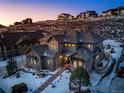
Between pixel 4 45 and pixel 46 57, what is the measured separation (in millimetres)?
19420

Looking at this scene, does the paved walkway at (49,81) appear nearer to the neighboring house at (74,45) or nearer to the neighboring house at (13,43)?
the neighboring house at (74,45)

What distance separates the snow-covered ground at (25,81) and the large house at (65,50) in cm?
432

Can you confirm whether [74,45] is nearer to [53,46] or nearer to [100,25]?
[53,46]

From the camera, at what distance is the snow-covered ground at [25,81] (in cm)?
2755

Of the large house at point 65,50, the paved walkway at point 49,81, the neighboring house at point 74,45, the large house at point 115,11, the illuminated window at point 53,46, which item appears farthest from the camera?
the large house at point 115,11

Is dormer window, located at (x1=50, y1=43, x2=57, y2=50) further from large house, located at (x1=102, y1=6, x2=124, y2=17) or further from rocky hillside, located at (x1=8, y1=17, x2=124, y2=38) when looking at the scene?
large house, located at (x1=102, y1=6, x2=124, y2=17)

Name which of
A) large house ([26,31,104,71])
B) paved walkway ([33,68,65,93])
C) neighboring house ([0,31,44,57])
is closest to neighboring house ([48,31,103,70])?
large house ([26,31,104,71])

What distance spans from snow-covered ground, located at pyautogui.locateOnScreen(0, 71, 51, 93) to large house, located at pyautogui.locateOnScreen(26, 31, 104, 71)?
4.32 m

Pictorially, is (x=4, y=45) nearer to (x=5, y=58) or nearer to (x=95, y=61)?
(x=5, y=58)

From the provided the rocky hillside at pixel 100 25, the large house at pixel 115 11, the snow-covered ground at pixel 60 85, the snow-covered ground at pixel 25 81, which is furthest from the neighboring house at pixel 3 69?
the large house at pixel 115 11

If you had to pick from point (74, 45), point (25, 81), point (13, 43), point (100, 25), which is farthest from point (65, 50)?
point (100, 25)

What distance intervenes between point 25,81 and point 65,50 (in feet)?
40.7

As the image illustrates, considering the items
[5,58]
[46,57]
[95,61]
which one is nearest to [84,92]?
[95,61]

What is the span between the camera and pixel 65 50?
3694 cm
